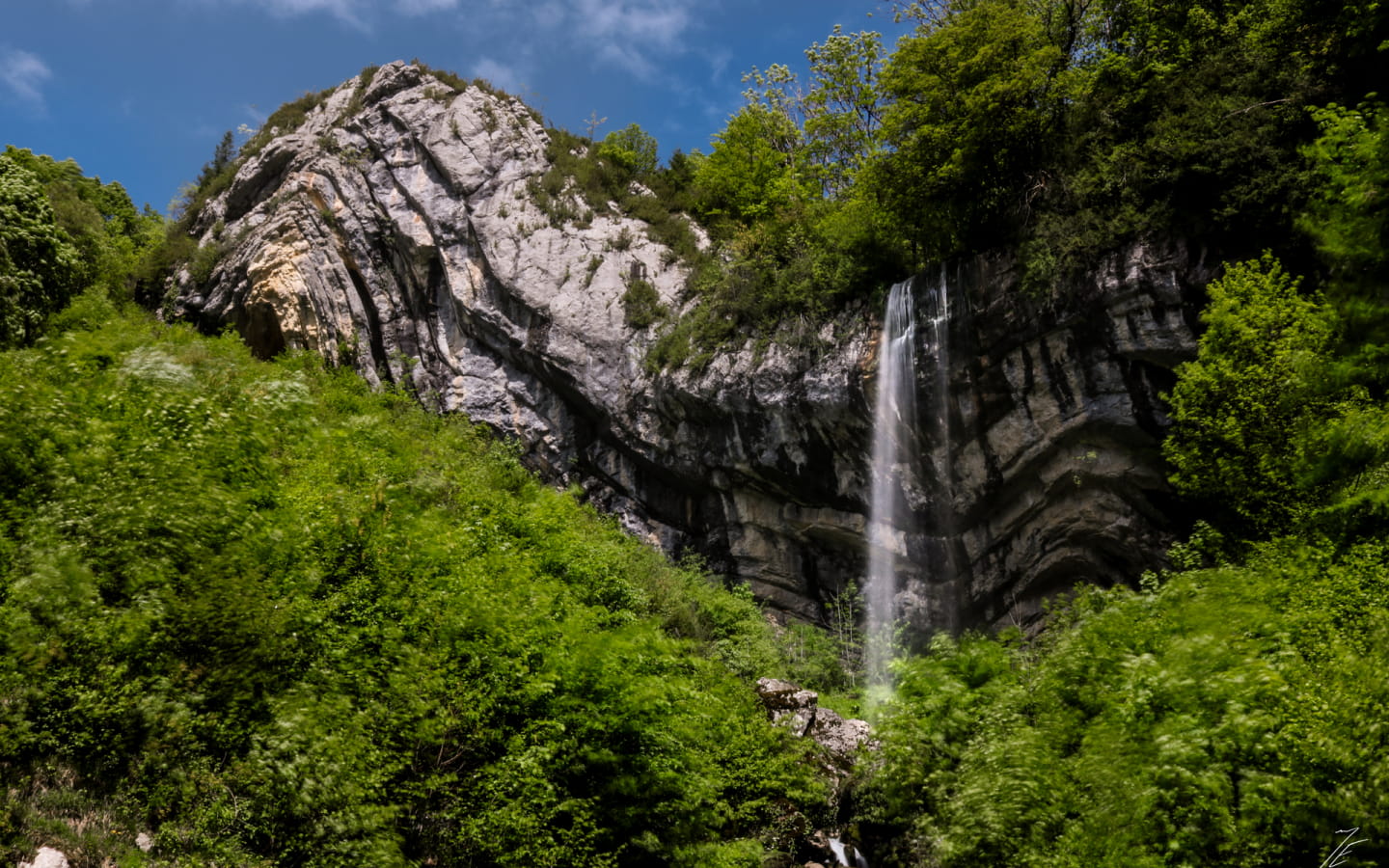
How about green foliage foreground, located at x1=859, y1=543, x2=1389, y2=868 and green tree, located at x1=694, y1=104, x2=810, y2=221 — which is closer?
green foliage foreground, located at x1=859, y1=543, x2=1389, y2=868

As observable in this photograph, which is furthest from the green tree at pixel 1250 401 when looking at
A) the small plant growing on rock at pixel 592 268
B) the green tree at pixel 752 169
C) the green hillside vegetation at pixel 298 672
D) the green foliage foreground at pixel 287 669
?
the small plant growing on rock at pixel 592 268

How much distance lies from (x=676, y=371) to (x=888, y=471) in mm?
7392

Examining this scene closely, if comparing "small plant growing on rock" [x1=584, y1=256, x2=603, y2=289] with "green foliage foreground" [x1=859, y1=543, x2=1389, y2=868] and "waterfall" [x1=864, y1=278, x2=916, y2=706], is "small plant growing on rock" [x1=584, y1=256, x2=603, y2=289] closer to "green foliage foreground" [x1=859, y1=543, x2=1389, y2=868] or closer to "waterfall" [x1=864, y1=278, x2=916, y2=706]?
"waterfall" [x1=864, y1=278, x2=916, y2=706]

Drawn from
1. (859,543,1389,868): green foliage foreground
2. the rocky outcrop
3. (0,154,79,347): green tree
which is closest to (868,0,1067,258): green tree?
(859,543,1389,868): green foliage foreground

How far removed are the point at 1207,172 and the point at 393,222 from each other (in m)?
26.4

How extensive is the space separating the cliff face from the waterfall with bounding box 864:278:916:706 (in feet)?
1.27

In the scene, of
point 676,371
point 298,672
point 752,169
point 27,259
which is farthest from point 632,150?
point 298,672

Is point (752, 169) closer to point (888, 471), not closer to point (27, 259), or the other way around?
point (888, 471)

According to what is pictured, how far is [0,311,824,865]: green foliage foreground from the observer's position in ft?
23.1

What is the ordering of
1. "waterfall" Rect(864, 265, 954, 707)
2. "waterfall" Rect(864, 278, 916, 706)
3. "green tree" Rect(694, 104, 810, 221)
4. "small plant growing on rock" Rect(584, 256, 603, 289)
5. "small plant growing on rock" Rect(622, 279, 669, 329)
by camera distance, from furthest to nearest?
"green tree" Rect(694, 104, 810, 221), "small plant growing on rock" Rect(584, 256, 603, 289), "small plant growing on rock" Rect(622, 279, 669, 329), "waterfall" Rect(864, 278, 916, 706), "waterfall" Rect(864, 265, 954, 707)

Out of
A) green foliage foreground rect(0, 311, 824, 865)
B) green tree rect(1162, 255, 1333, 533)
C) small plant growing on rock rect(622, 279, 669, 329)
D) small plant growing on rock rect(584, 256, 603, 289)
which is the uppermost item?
small plant growing on rock rect(584, 256, 603, 289)

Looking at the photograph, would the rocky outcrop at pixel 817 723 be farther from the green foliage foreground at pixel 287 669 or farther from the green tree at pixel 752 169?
the green tree at pixel 752 169

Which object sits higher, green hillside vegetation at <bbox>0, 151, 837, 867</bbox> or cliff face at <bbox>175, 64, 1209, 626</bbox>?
cliff face at <bbox>175, 64, 1209, 626</bbox>

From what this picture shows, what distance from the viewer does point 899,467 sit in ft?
73.6
